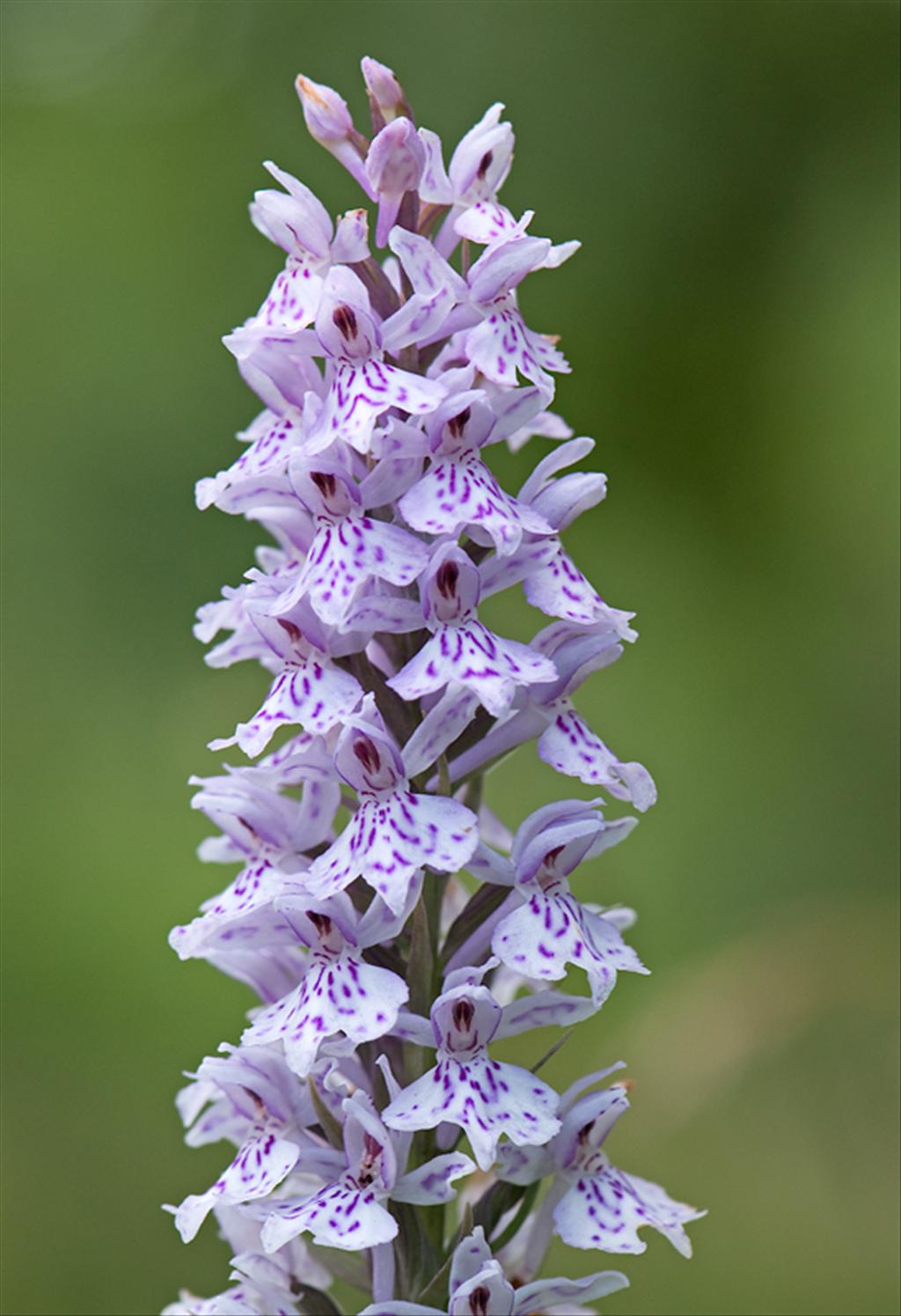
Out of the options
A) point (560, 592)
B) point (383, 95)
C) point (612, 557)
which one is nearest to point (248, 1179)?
point (560, 592)

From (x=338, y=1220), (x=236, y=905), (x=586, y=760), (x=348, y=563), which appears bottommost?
(x=338, y=1220)

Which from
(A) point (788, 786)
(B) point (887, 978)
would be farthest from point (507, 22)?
(B) point (887, 978)

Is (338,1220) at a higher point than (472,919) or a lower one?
lower

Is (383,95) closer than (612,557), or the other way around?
(383,95)

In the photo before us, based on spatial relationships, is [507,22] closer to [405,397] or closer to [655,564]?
[655,564]

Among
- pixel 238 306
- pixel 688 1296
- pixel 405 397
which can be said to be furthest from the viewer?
pixel 238 306

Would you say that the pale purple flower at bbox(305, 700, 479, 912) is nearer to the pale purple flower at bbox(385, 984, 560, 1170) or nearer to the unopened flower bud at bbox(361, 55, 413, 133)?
the pale purple flower at bbox(385, 984, 560, 1170)

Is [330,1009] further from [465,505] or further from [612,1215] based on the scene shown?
[465,505]

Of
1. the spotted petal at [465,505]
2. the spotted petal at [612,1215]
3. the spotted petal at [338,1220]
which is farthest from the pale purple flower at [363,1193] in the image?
the spotted petal at [465,505]

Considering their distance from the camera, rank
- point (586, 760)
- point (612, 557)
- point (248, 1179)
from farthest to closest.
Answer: point (612, 557)
point (586, 760)
point (248, 1179)
